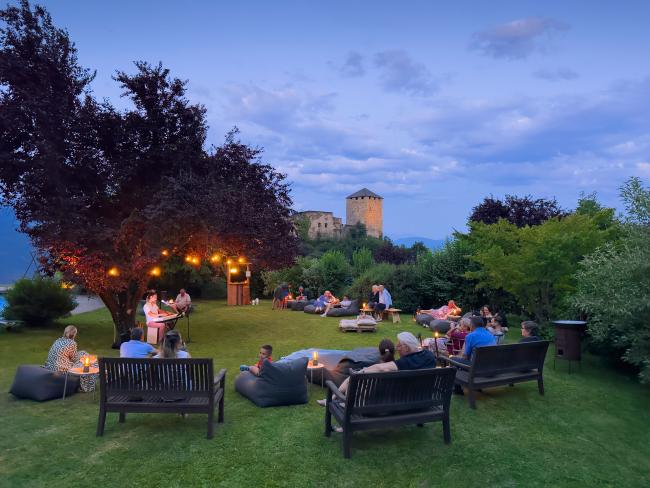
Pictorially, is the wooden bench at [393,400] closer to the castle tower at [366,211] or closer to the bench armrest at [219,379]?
the bench armrest at [219,379]

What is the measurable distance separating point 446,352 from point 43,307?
12388mm

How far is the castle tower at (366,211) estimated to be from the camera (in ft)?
344

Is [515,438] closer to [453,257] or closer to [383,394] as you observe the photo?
[383,394]

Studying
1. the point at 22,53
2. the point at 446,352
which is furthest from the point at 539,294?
the point at 22,53

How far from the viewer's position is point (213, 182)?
1179cm

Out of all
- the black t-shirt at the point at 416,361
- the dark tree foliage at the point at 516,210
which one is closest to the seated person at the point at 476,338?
the black t-shirt at the point at 416,361

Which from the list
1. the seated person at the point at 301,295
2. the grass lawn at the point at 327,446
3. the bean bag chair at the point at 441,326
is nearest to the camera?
the grass lawn at the point at 327,446

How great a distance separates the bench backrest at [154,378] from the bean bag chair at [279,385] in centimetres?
136

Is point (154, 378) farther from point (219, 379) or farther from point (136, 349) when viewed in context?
point (136, 349)

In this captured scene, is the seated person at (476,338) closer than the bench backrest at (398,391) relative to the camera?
No

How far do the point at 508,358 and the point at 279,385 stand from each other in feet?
11.7

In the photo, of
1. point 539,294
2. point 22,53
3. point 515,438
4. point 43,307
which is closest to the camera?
point 515,438

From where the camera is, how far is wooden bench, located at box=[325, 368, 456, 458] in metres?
4.94

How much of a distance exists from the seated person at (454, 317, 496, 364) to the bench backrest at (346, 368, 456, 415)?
2.01 meters
